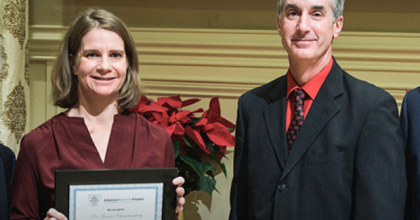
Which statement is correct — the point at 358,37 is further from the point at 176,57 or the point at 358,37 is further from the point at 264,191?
the point at 264,191

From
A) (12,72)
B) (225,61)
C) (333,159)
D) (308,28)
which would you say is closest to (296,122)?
(333,159)

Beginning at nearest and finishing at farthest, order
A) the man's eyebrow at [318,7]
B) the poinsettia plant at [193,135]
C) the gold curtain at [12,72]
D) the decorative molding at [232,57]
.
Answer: the man's eyebrow at [318,7] → the poinsettia plant at [193,135] → the gold curtain at [12,72] → the decorative molding at [232,57]

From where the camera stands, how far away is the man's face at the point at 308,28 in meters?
1.41

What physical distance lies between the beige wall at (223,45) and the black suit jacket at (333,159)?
3.26ft

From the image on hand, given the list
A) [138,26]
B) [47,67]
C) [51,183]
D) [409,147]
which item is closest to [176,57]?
[138,26]

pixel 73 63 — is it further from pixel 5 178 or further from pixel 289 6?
pixel 289 6

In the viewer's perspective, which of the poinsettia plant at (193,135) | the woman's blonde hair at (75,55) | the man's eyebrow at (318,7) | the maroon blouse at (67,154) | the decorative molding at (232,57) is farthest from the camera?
the decorative molding at (232,57)

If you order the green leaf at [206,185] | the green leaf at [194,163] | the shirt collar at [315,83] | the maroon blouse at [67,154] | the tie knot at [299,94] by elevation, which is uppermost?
the shirt collar at [315,83]

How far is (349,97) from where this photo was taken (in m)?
1.41

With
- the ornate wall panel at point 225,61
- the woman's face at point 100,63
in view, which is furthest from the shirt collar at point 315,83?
the ornate wall panel at point 225,61

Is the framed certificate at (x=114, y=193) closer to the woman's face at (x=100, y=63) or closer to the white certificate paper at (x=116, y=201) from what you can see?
the white certificate paper at (x=116, y=201)

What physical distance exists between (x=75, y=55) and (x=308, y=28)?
0.86 m

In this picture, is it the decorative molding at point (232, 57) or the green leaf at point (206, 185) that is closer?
the green leaf at point (206, 185)

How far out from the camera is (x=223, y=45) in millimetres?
→ 2527
